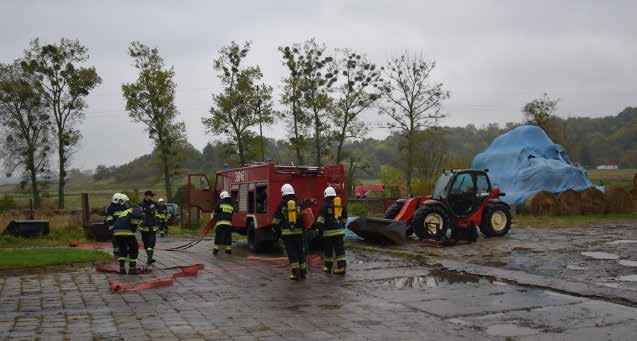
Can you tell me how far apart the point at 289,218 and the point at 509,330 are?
5208 millimetres

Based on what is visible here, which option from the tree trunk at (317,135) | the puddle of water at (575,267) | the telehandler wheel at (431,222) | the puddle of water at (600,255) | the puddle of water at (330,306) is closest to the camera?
the puddle of water at (330,306)

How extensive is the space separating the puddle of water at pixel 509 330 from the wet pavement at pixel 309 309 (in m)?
0.01

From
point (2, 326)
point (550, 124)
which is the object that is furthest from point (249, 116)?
point (2, 326)

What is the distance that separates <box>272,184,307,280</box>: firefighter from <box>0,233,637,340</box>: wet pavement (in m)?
0.38

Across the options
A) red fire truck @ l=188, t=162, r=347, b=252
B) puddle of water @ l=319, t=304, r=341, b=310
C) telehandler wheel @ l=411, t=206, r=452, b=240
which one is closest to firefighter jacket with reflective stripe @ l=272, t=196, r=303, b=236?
red fire truck @ l=188, t=162, r=347, b=252

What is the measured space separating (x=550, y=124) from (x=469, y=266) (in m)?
34.0

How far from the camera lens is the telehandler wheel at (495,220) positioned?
1658 centimetres

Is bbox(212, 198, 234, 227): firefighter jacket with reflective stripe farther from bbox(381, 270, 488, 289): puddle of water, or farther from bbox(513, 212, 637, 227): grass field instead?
bbox(513, 212, 637, 227): grass field

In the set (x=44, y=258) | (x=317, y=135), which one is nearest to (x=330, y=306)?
(x=44, y=258)

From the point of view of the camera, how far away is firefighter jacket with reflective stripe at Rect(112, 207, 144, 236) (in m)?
11.8

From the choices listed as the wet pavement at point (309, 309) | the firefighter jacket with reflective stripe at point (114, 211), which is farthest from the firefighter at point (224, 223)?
the wet pavement at point (309, 309)

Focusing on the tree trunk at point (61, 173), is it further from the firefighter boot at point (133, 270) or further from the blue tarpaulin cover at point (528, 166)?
the firefighter boot at point (133, 270)

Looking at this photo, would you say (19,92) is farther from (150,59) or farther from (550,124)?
(550,124)

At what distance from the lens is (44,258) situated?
1314cm
